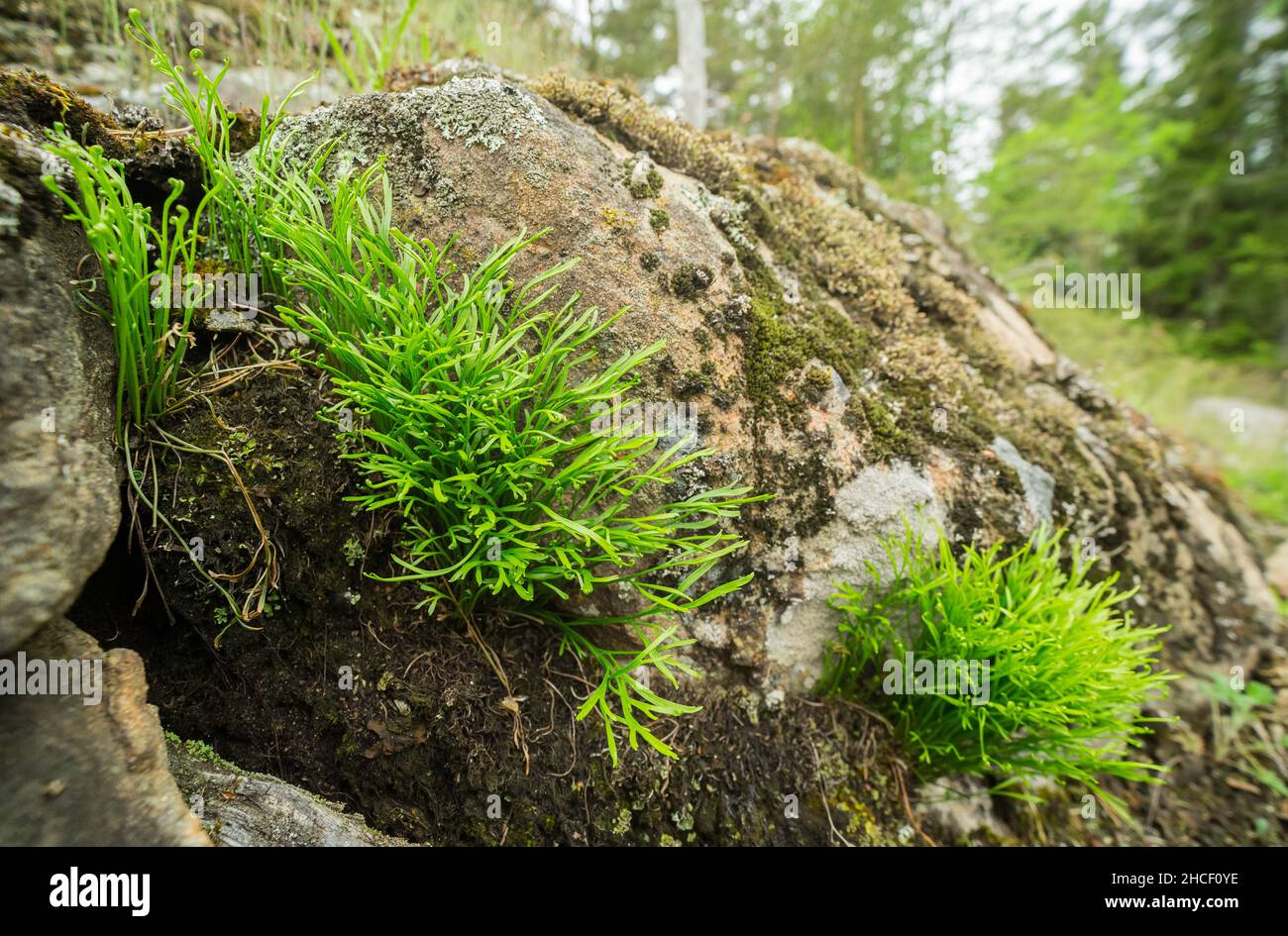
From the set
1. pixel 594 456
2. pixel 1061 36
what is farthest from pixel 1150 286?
pixel 594 456

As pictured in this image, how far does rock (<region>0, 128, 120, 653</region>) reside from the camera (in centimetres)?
125

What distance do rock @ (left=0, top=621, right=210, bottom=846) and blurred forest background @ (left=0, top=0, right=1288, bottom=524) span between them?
2672 millimetres

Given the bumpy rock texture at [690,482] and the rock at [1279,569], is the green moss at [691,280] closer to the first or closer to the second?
the bumpy rock texture at [690,482]

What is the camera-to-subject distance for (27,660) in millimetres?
1280

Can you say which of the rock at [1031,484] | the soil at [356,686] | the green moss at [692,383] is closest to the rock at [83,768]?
the soil at [356,686]

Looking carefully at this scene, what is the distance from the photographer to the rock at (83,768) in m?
1.21

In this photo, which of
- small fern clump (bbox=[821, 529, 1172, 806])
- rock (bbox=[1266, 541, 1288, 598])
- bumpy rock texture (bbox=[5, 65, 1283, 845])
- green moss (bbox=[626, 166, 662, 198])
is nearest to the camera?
bumpy rock texture (bbox=[5, 65, 1283, 845])

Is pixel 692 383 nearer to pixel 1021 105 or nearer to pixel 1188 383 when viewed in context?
pixel 1188 383

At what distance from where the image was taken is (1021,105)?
1274 cm

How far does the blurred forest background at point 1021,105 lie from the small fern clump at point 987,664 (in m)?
3.25

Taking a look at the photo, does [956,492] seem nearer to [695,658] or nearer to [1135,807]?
[695,658]

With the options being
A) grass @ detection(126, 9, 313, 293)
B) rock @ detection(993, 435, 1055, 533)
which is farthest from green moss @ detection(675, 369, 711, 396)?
rock @ detection(993, 435, 1055, 533)

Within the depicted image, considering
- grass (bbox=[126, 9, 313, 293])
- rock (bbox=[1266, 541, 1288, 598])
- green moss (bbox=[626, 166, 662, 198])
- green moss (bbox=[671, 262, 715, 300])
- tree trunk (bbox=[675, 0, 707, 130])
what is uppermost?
tree trunk (bbox=[675, 0, 707, 130])

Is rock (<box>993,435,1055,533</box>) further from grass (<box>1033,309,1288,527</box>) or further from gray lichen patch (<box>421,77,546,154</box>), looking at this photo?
grass (<box>1033,309,1288,527</box>)
